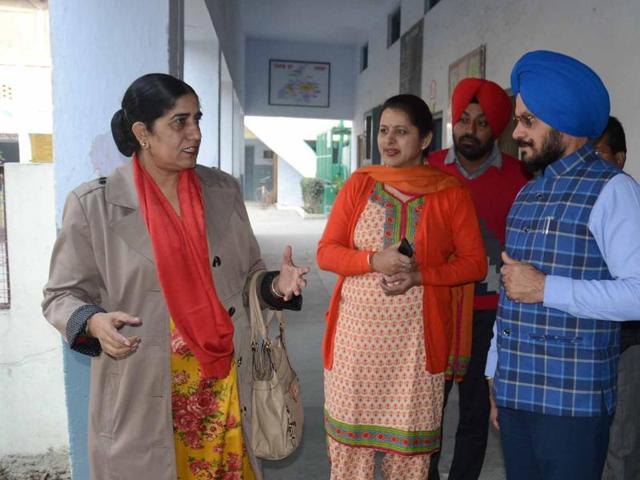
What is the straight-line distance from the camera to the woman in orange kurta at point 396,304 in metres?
2.03

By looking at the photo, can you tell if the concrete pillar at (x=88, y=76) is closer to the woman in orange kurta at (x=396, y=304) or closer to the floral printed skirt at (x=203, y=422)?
the floral printed skirt at (x=203, y=422)

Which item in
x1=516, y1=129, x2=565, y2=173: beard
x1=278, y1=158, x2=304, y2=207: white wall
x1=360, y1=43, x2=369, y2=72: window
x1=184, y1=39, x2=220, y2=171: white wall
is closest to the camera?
x1=516, y1=129, x2=565, y2=173: beard

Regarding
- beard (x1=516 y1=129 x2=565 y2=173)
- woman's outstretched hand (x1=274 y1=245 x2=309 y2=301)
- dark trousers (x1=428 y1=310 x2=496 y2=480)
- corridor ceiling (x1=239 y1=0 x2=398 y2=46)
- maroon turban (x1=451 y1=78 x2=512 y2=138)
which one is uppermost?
corridor ceiling (x1=239 y1=0 x2=398 y2=46)

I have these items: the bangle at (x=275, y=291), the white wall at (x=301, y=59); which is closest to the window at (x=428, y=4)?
the white wall at (x=301, y=59)

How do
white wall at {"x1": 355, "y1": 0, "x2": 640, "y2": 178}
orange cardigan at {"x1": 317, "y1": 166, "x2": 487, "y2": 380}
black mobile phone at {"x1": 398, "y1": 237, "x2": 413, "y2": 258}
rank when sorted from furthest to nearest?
white wall at {"x1": 355, "y1": 0, "x2": 640, "y2": 178}
orange cardigan at {"x1": 317, "y1": 166, "x2": 487, "y2": 380}
black mobile phone at {"x1": 398, "y1": 237, "x2": 413, "y2": 258}

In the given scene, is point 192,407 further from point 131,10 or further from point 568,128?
point 131,10

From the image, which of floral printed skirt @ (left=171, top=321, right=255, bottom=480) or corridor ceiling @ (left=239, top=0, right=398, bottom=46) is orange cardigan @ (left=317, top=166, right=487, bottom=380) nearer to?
floral printed skirt @ (left=171, top=321, right=255, bottom=480)

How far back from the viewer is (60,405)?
2.97 metres

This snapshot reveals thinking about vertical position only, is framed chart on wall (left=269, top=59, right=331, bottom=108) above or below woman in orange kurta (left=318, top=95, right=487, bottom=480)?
above

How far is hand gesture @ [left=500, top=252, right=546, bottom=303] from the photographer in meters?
1.44

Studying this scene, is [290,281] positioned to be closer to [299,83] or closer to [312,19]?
[312,19]

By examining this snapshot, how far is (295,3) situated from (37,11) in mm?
4676

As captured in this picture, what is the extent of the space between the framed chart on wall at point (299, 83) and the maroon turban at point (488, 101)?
41.2ft

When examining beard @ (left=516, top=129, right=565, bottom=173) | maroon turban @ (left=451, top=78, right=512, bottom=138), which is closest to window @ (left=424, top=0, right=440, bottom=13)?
maroon turban @ (left=451, top=78, right=512, bottom=138)
